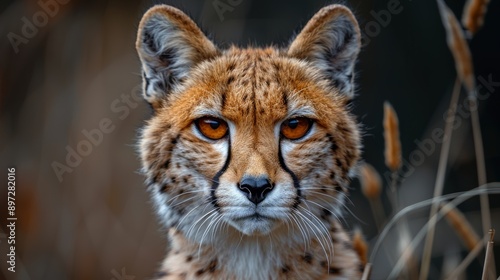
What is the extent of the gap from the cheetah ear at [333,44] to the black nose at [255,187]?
1081mm

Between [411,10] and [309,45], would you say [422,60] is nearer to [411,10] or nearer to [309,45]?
[411,10]

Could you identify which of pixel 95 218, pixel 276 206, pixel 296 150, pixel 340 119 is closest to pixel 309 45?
pixel 340 119

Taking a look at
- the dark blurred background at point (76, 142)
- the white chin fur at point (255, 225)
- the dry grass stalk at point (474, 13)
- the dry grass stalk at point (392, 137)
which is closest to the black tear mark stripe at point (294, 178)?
the white chin fur at point (255, 225)

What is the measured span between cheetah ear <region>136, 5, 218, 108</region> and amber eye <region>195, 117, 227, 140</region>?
1.55 feet

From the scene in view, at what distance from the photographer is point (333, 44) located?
472 centimetres

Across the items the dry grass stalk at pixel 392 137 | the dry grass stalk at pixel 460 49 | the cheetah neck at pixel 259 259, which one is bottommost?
the cheetah neck at pixel 259 259

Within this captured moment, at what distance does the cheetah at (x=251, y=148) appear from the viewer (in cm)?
405

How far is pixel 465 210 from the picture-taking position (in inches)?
389

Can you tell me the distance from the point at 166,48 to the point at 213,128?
2.09 ft

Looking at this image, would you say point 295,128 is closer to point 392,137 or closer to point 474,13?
point 392,137

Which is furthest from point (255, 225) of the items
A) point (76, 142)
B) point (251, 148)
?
point (76, 142)

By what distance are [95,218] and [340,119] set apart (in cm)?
282

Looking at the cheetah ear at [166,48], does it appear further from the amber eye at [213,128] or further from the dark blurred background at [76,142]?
the dark blurred background at [76,142]

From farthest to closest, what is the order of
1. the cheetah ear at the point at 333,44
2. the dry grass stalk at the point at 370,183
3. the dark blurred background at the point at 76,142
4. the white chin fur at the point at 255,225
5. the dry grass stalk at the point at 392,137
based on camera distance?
1. the dark blurred background at the point at 76,142
2. the dry grass stalk at the point at 370,183
3. the cheetah ear at the point at 333,44
4. the dry grass stalk at the point at 392,137
5. the white chin fur at the point at 255,225
